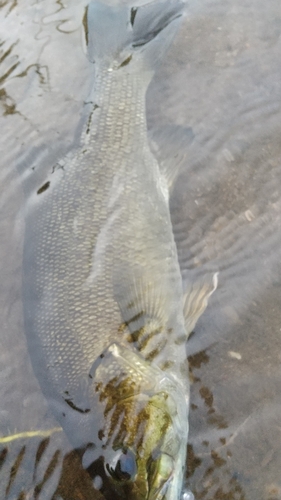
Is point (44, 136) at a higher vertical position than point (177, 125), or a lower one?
higher

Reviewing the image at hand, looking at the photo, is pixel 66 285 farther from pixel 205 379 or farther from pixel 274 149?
pixel 274 149

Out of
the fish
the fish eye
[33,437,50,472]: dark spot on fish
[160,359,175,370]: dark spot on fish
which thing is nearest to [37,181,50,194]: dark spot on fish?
the fish

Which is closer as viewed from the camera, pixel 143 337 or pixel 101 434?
pixel 101 434

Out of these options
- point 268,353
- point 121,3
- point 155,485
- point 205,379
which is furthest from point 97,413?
point 121,3

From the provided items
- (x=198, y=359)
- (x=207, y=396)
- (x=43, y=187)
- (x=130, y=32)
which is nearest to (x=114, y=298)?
(x=198, y=359)

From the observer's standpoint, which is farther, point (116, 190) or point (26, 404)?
point (116, 190)

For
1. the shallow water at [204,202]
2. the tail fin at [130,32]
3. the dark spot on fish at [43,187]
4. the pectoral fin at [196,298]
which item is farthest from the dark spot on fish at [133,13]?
the pectoral fin at [196,298]

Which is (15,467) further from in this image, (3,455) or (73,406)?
(73,406)
